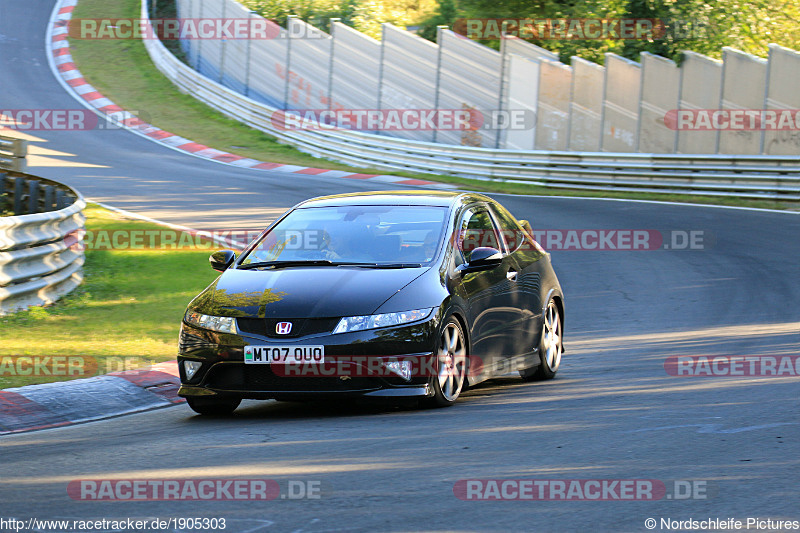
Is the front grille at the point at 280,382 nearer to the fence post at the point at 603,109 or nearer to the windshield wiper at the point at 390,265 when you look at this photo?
the windshield wiper at the point at 390,265

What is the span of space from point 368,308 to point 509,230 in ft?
7.81

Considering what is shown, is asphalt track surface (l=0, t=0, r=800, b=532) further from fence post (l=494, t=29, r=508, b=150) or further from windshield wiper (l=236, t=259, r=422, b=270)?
fence post (l=494, t=29, r=508, b=150)

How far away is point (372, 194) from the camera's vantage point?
9.08 meters

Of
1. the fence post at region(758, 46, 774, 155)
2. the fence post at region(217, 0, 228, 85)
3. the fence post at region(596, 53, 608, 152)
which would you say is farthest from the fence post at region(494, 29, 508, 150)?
the fence post at region(217, 0, 228, 85)

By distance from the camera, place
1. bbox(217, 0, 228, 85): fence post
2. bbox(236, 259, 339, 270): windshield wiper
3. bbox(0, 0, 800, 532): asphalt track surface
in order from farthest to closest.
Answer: bbox(217, 0, 228, 85): fence post < bbox(236, 259, 339, 270): windshield wiper < bbox(0, 0, 800, 532): asphalt track surface

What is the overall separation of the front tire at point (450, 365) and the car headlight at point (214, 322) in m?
1.42

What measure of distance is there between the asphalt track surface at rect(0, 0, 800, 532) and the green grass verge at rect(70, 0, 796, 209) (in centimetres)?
1105

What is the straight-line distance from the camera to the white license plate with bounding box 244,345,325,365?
23.5 feet

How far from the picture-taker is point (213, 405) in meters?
7.74

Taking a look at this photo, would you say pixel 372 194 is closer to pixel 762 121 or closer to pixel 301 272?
pixel 301 272

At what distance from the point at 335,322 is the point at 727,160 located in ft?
59.7

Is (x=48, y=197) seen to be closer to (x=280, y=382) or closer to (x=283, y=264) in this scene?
(x=283, y=264)

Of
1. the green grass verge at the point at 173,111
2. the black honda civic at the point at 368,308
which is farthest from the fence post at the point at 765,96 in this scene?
the black honda civic at the point at 368,308

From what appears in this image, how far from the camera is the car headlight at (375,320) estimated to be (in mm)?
7227
